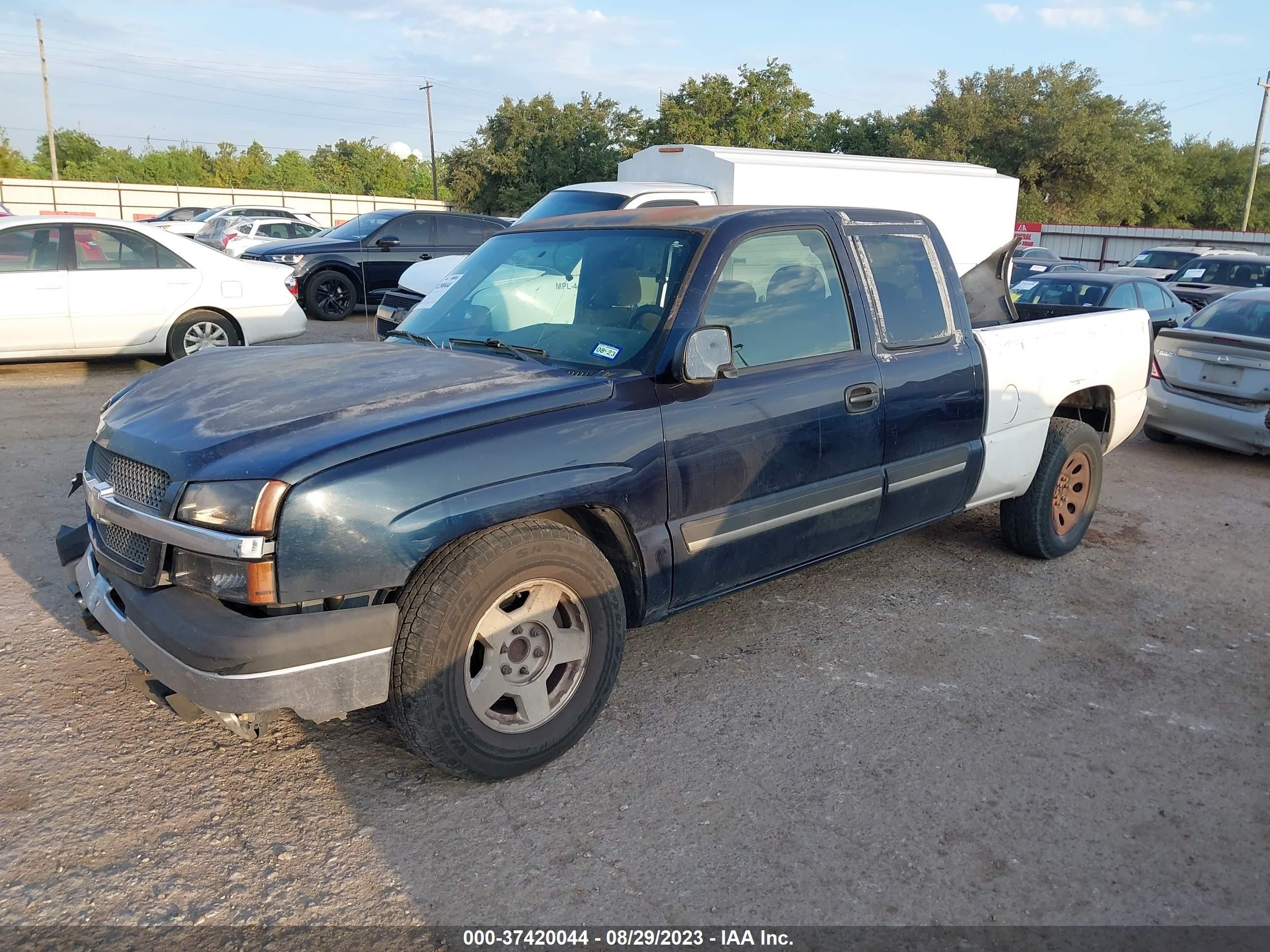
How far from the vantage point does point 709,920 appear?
2615 mm

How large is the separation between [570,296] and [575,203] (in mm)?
5949

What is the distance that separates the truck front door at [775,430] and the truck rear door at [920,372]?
0.42 feet

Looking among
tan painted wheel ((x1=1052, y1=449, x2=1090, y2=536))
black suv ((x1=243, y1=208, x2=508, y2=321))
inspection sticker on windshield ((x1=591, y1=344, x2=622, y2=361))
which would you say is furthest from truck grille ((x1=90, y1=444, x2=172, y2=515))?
black suv ((x1=243, y1=208, x2=508, y2=321))

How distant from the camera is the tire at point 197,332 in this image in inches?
383

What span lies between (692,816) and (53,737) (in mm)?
2237

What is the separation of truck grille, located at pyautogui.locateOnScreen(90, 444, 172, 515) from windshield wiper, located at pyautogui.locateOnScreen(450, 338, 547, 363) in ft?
4.48

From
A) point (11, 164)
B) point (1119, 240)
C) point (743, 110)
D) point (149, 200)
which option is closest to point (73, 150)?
point (11, 164)

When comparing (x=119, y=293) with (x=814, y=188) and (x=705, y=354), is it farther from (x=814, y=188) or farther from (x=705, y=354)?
(x=705, y=354)

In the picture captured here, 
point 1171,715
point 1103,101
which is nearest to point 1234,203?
point 1103,101

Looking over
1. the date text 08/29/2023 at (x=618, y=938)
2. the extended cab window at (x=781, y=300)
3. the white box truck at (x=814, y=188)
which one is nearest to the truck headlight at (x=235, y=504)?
the date text 08/29/2023 at (x=618, y=938)

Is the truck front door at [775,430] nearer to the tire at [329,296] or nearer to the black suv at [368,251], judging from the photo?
the black suv at [368,251]

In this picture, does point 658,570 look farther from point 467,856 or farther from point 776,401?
point 467,856

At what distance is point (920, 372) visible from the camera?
441 cm

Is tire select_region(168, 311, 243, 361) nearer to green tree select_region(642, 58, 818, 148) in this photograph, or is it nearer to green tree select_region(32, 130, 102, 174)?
green tree select_region(642, 58, 818, 148)
